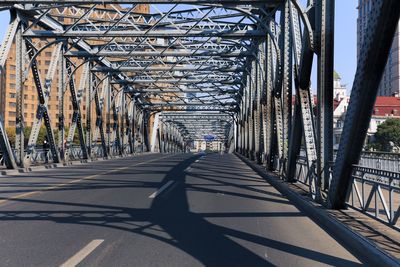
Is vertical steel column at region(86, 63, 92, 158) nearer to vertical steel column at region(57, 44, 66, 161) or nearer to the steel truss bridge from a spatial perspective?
the steel truss bridge

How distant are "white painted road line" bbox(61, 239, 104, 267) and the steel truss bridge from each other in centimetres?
475

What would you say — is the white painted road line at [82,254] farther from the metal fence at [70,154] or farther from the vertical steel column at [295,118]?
the metal fence at [70,154]

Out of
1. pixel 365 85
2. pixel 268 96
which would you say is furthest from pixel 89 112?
pixel 365 85

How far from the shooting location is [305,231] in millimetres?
9047

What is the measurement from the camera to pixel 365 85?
8.55m

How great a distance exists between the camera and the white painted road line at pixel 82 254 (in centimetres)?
650

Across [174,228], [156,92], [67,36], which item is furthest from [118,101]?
[174,228]

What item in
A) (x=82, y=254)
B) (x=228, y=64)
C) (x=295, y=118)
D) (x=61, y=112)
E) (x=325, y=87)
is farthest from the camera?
(x=228, y=64)

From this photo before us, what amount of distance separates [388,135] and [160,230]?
33.2 meters

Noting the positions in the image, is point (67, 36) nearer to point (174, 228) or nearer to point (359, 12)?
point (359, 12)

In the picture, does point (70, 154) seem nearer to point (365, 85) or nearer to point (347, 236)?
point (365, 85)

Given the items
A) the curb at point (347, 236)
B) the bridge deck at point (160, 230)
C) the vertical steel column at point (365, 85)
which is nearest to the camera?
the curb at point (347, 236)

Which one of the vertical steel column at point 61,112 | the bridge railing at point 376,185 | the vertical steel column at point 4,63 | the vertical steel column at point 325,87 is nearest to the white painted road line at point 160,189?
the bridge railing at point 376,185

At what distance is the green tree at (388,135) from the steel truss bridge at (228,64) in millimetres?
9536
